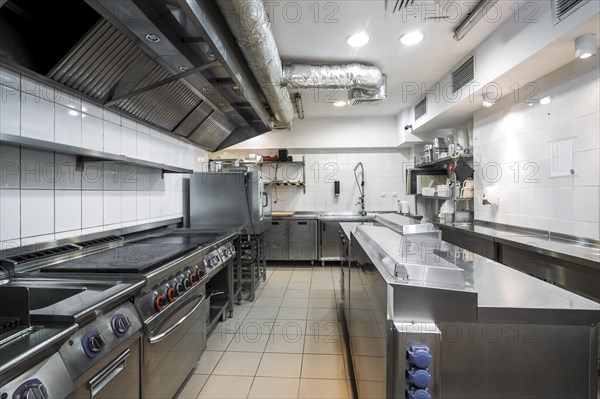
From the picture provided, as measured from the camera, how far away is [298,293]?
365 centimetres

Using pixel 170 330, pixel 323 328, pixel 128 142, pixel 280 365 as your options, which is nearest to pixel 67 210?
pixel 128 142

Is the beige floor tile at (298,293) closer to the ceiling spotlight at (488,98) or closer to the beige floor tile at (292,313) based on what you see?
the beige floor tile at (292,313)

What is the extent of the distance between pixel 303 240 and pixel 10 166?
393 cm

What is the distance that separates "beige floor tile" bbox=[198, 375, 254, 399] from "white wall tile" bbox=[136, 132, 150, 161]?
1.93 metres

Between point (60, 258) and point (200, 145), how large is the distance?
2370 millimetres

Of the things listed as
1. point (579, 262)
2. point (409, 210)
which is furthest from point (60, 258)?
point (409, 210)

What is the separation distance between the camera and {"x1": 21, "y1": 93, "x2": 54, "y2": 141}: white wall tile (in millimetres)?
1461

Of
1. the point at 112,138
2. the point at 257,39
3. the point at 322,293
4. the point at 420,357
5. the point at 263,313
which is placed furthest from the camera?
the point at 322,293

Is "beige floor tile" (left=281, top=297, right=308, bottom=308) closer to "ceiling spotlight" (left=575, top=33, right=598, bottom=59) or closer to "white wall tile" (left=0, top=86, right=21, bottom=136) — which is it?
"white wall tile" (left=0, top=86, right=21, bottom=136)

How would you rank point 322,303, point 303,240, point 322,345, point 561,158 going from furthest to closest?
1. point 303,240
2. point 322,303
3. point 322,345
4. point 561,158

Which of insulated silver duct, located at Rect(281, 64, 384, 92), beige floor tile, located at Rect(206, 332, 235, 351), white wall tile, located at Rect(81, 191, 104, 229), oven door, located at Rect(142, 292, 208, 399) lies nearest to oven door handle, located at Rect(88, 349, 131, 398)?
oven door, located at Rect(142, 292, 208, 399)

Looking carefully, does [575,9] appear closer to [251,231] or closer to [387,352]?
[387,352]

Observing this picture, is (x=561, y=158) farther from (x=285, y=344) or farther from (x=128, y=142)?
(x=128, y=142)

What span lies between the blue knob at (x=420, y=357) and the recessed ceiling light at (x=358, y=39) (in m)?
2.57
